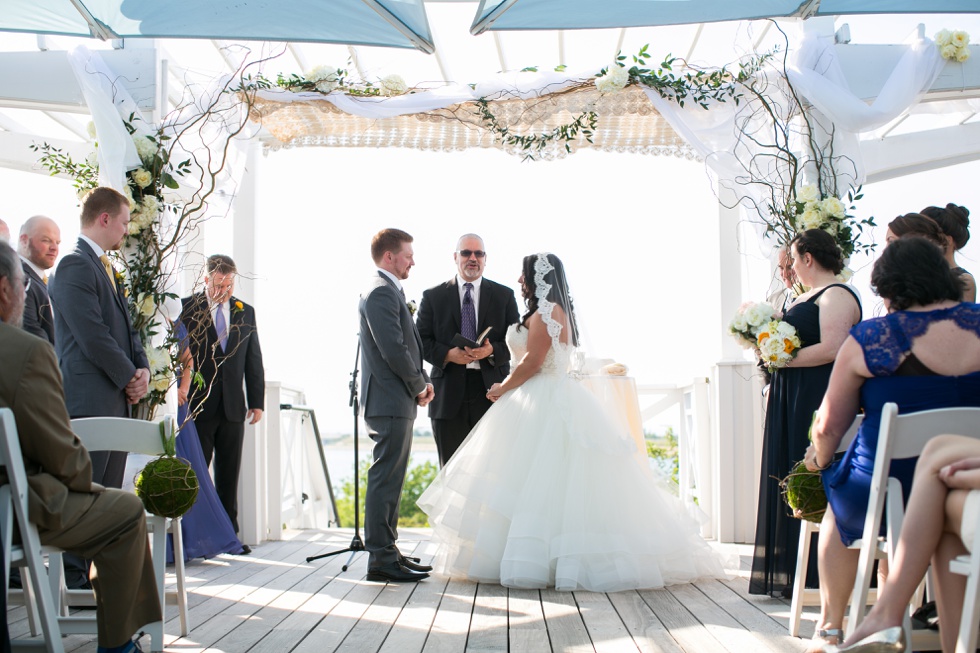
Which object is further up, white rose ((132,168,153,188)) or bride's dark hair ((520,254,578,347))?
white rose ((132,168,153,188))

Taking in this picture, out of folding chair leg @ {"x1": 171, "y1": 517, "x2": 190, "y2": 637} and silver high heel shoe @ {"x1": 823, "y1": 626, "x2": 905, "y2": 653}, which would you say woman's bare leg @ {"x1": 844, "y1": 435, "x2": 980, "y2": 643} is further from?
folding chair leg @ {"x1": 171, "y1": 517, "x2": 190, "y2": 637}

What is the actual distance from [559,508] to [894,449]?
214 centimetres

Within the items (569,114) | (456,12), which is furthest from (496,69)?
(569,114)

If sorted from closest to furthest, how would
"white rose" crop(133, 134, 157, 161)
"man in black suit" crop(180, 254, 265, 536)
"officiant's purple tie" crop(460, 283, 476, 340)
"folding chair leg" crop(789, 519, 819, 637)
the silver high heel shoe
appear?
1. the silver high heel shoe
2. "folding chair leg" crop(789, 519, 819, 637)
3. "white rose" crop(133, 134, 157, 161)
4. "man in black suit" crop(180, 254, 265, 536)
5. "officiant's purple tie" crop(460, 283, 476, 340)

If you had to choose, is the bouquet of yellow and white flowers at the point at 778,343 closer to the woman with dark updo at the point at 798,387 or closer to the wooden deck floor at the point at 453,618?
the woman with dark updo at the point at 798,387

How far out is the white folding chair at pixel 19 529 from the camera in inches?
95.8

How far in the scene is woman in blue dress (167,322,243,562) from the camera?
5547 mm

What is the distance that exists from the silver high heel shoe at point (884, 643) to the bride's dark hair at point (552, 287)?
112 inches

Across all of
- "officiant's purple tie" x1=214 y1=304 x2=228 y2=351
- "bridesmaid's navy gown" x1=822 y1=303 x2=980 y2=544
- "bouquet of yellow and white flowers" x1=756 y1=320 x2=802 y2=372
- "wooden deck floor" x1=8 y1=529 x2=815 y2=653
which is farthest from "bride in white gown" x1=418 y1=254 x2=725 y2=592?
"officiant's purple tie" x1=214 y1=304 x2=228 y2=351

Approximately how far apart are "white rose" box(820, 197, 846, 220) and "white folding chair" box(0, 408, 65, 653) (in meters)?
3.63

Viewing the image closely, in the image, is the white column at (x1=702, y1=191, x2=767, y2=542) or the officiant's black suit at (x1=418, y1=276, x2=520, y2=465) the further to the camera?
the white column at (x1=702, y1=191, x2=767, y2=542)

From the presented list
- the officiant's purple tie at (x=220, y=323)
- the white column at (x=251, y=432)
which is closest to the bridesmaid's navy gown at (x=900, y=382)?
the officiant's purple tie at (x=220, y=323)

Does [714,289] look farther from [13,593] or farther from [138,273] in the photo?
[13,593]

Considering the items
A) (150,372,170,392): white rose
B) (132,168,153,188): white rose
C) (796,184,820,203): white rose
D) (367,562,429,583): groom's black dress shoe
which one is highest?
(132,168,153,188): white rose
